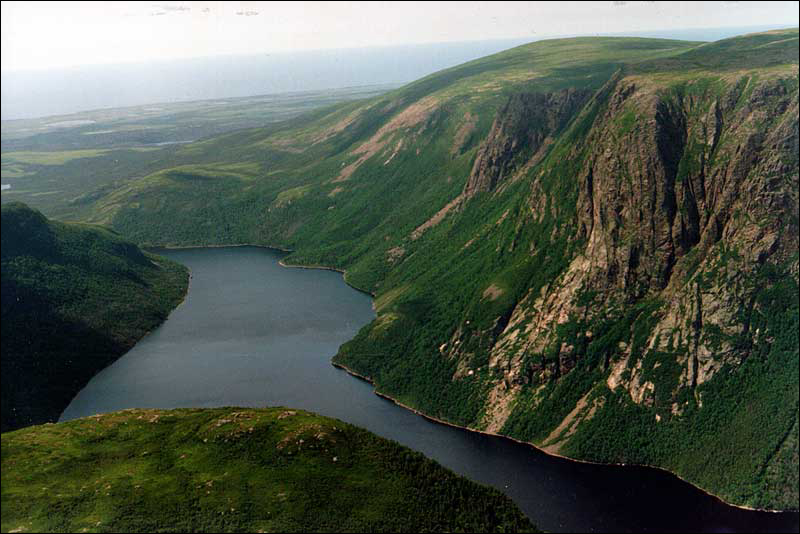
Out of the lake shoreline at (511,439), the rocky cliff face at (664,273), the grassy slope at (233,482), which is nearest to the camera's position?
the grassy slope at (233,482)

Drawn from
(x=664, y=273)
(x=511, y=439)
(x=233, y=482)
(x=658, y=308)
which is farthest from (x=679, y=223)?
(x=233, y=482)

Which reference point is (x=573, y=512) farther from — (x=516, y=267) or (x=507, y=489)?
(x=516, y=267)

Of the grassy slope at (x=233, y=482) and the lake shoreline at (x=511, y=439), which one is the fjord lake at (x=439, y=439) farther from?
the grassy slope at (x=233, y=482)

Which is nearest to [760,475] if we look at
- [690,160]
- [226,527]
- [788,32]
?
[690,160]

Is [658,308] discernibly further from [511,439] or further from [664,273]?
[511,439]

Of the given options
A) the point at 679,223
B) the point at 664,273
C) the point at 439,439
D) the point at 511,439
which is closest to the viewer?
the point at 439,439

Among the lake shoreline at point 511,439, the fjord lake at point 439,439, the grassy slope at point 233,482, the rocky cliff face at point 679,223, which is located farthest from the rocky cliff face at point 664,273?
the grassy slope at point 233,482

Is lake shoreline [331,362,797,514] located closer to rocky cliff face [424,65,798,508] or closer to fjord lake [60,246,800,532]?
fjord lake [60,246,800,532]

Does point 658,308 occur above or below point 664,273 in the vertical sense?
below

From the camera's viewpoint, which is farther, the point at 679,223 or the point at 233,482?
the point at 679,223
